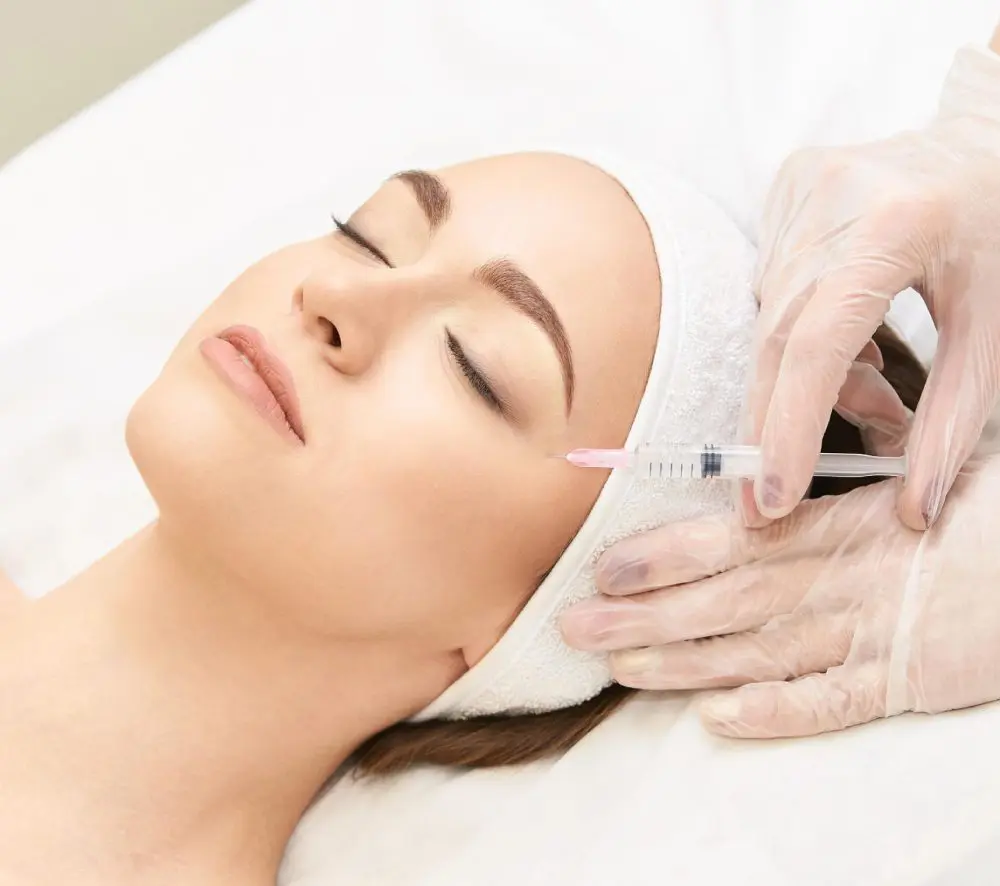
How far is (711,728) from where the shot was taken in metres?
1.13

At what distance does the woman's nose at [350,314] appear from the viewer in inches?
42.2

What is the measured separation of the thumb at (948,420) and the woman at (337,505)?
0.74 feet

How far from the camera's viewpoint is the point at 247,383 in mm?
1071

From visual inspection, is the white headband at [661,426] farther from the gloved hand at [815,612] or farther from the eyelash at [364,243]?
the eyelash at [364,243]

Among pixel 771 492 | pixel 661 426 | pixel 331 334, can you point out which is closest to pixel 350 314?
pixel 331 334

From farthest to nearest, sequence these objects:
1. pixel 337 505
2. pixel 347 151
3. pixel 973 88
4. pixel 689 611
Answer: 1. pixel 347 151
2. pixel 973 88
3. pixel 689 611
4. pixel 337 505

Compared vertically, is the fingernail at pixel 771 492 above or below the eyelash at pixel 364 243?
below

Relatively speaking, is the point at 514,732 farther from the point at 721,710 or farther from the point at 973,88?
the point at 973,88

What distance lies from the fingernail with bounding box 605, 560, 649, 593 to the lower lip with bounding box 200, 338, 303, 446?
0.39 metres

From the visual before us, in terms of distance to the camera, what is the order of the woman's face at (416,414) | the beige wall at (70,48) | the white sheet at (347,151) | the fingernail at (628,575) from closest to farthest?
the woman's face at (416,414) < the fingernail at (628,575) < the white sheet at (347,151) < the beige wall at (70,48)

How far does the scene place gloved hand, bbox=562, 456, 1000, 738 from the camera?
106 cm

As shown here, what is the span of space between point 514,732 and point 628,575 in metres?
0.29

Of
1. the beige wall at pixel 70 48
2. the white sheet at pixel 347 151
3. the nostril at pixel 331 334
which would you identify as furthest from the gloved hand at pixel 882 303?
the beige wall at pixel 70 48

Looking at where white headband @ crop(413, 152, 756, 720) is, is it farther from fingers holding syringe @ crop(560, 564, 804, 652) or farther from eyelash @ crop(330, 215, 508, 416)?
eyelash @ crop(330, 215, 508, 416)
